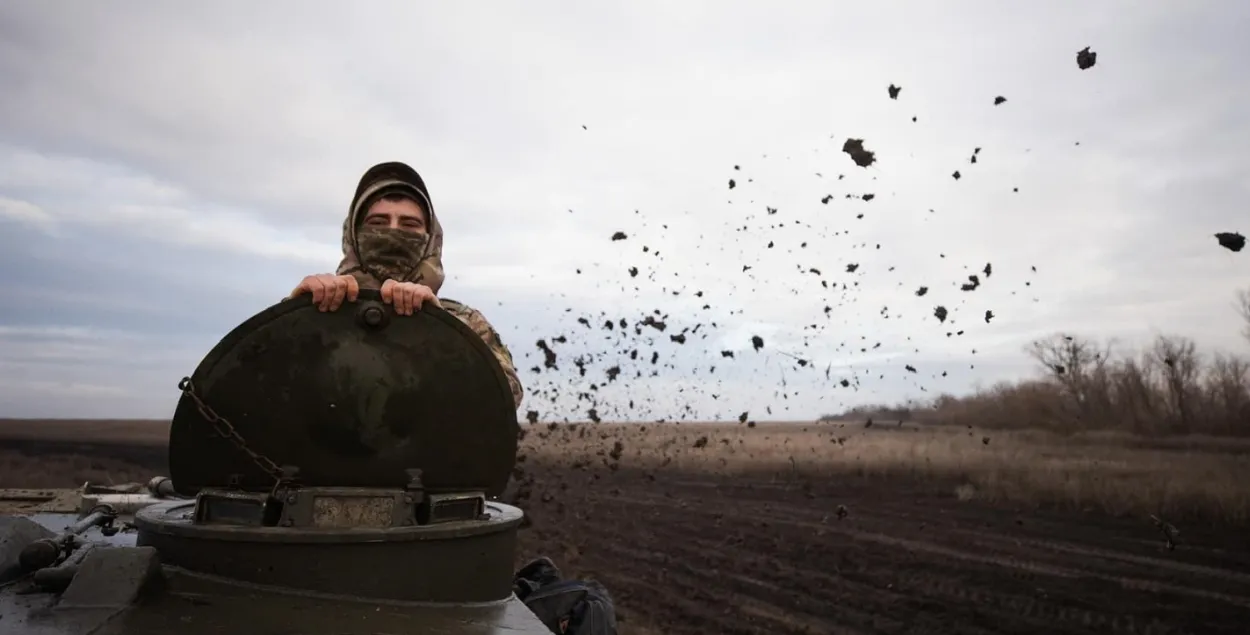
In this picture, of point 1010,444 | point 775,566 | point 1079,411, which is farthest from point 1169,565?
point 1079,411

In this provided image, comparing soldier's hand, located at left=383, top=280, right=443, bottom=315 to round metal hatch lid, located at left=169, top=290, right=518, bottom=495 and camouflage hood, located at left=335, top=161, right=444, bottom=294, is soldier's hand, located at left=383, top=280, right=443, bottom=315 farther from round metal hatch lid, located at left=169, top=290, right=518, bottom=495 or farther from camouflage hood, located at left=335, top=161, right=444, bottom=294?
camouflage hood, located at left=335, top=161, right=444, bottom=294

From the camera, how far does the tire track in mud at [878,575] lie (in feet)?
37.3

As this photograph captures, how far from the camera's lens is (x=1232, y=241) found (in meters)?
10.4

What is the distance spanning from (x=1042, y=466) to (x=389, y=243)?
2768 cm

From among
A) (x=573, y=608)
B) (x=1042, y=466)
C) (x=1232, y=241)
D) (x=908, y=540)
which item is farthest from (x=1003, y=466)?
→ (x=573, y=608)

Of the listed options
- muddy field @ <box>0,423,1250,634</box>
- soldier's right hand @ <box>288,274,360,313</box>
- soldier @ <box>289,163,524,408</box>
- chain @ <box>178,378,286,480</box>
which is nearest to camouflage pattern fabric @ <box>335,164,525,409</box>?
soldier @ <box>289,163,524,408</box>

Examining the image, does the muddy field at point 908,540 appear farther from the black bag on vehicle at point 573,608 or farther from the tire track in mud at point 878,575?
the black bag on vehicle at point 573,608

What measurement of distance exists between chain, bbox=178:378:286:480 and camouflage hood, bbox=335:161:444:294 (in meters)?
1.02

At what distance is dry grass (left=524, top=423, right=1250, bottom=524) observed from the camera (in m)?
20.2

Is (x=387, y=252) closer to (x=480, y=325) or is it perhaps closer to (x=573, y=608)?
(x=480, y=325)

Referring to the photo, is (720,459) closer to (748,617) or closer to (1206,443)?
(1206,443)

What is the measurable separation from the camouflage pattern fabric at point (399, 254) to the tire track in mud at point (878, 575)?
7.92 meters

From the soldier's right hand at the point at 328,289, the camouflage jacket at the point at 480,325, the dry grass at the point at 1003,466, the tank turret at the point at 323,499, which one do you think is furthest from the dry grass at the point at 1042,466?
the soldier's right hand at the point at 328,289

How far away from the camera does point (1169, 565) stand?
1444 centimetres
